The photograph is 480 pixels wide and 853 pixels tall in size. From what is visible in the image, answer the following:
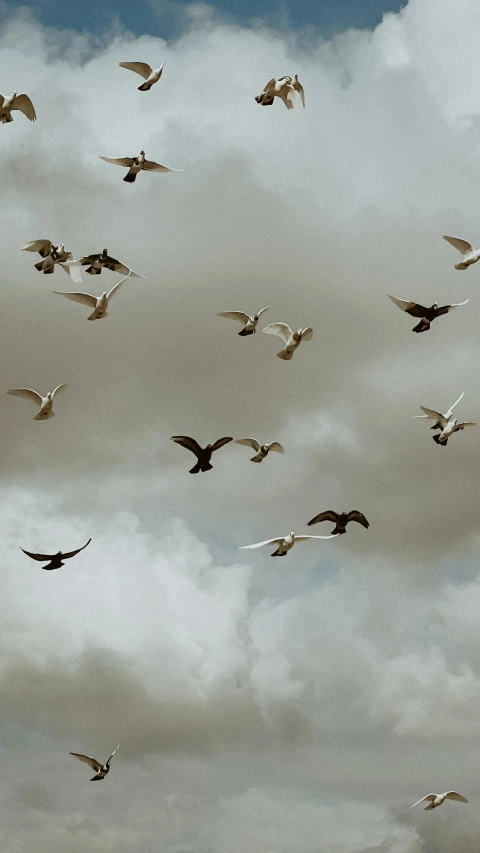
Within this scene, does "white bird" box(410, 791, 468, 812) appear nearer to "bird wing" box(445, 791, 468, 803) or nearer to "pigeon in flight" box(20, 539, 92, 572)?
"bird wing" box(445, 791, 468, 803)

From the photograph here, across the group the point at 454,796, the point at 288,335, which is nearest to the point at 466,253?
the point at 288,335

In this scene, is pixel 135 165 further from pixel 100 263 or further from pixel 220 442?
pixel 220 442

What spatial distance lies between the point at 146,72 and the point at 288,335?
51.0 ft

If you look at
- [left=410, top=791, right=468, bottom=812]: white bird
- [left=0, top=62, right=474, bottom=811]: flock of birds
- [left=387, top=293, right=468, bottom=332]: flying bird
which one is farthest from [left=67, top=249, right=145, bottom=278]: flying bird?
[left=410, top=791, right=468, bottom=812]: white bird

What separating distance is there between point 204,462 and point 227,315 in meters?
8.39

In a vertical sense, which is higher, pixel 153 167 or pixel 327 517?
pixel 153 167

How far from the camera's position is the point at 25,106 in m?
58.7

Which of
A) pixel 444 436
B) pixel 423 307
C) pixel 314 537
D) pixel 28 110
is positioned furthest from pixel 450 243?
pixel 28 110

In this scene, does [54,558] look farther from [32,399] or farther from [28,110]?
[28,110]

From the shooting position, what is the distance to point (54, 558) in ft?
193

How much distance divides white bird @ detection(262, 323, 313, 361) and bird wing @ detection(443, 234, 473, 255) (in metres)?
8.82

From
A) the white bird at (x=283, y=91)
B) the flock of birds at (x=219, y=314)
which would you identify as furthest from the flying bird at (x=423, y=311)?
the white bird at (x=283, y=91)

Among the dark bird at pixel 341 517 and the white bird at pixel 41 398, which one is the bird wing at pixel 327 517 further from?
the white bird at pixel 41 398

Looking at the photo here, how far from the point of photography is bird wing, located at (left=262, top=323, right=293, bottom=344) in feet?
211
